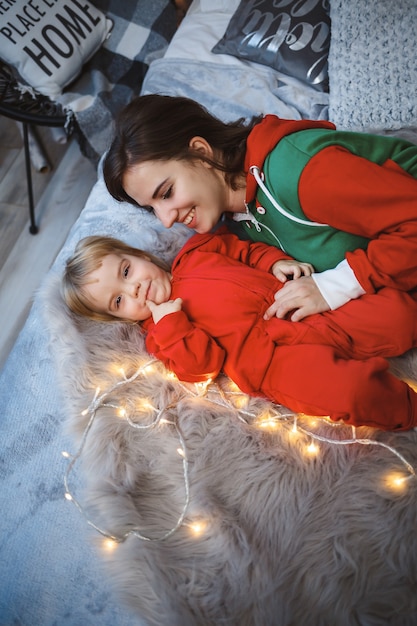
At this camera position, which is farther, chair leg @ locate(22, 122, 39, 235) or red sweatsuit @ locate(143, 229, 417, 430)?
chair leg @ locate(22, 122, 39, 235)

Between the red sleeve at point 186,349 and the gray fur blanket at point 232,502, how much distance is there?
37 mm

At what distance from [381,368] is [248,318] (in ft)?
1.06

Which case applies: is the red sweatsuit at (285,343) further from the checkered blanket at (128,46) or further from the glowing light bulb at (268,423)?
the checkered blanket at (128,46)

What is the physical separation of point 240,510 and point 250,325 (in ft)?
1.34

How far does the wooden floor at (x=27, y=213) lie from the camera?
1829mm

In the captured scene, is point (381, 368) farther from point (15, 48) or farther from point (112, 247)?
point (15, 48)

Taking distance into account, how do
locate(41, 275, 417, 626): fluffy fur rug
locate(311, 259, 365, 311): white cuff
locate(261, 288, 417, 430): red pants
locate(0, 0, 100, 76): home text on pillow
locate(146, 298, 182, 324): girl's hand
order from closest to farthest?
locate(41, 275, 417, 626): fluffy fur rug → locate(261, 288, 417, 430): red pants → locate(311, 259, 365, 311): white cuff → locate(146, 298, 182, 324): girl's hand → locate(0, 0, 100, 76): home text on pillow

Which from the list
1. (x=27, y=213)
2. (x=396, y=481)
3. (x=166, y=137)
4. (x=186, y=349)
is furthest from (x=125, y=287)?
(x=27, y=213)

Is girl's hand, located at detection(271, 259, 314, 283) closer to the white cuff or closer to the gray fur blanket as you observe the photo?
the white cuff

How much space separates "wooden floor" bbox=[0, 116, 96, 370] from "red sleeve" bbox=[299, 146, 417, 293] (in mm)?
1192

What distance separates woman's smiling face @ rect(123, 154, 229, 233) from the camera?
1.09 m

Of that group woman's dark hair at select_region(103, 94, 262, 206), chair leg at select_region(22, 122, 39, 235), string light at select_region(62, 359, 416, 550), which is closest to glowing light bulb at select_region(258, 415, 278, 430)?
string light at select_region(62, 359, 416, 550)

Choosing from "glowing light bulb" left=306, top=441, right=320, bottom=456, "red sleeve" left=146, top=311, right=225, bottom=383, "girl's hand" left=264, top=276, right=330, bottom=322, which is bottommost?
"glowing light bulb" left=306, top=441, right=320, bottom=456

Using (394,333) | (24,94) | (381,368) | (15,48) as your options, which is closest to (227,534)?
(381,368)
